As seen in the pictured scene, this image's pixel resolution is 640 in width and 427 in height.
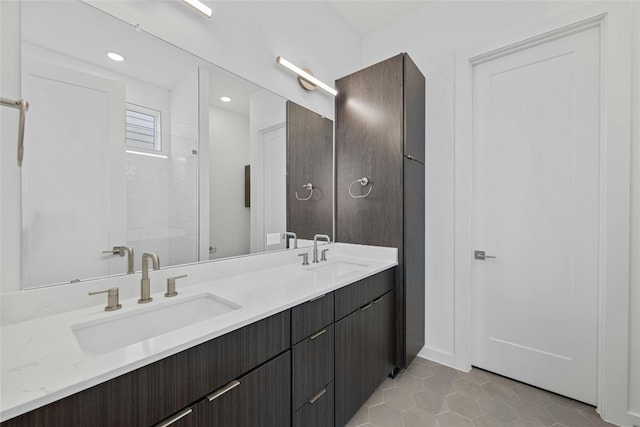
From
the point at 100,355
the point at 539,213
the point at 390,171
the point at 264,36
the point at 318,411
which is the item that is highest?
the point at 264,36

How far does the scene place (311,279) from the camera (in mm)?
1524

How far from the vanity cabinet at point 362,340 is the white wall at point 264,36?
4.79ft

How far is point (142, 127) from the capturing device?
1207mm

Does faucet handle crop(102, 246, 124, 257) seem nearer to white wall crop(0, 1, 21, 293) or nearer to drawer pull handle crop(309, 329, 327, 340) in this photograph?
white wall crop(0, 1, 21, 293)

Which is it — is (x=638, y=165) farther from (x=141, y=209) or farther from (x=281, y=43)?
(x=141, y=209)

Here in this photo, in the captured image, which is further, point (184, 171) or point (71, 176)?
point (184, 171)

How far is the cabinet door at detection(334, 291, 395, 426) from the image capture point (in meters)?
1.41

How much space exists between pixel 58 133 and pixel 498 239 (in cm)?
261

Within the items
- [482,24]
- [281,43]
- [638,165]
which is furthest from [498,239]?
[281,43]

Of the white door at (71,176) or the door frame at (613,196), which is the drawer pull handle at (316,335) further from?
the door frame at (613,196)

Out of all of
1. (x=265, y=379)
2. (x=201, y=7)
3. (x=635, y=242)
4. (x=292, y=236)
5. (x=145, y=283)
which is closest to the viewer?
(x=265, y=379)

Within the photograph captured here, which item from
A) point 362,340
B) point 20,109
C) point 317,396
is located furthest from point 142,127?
point 362,340

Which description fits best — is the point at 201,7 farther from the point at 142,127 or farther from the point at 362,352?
the point at 362,352

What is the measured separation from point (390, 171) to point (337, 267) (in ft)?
2.72
